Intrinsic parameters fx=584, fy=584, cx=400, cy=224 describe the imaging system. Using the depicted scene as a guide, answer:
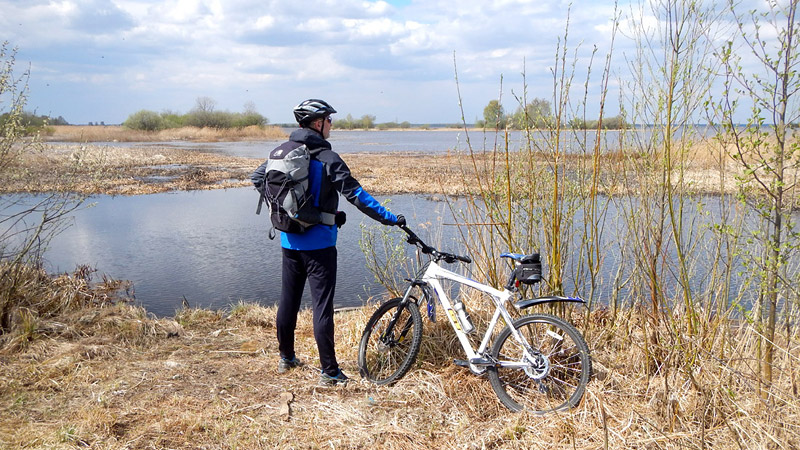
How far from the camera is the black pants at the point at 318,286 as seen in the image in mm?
4223

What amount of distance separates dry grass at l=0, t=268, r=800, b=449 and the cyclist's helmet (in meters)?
1.91

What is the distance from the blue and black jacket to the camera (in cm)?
403

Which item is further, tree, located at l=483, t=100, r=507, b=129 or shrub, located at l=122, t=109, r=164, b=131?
shrub, located at l=122, t=109, r=164, b=131

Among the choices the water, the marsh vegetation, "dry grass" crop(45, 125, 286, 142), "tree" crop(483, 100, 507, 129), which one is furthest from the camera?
"dry grass" crop(45, 125, 286, 142)

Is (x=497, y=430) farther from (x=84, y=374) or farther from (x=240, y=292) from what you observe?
(x=240, y=292)

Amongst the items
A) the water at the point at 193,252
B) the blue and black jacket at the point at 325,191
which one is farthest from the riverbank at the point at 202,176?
the blue and black jacket at the point at 325,191

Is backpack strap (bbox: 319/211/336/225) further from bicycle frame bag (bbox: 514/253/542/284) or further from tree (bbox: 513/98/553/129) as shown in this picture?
tree (bbox: 513/98/553/129)

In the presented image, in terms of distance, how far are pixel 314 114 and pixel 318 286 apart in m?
1.24

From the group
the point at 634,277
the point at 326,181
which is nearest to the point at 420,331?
the point at 326,181

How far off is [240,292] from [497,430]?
5858mm

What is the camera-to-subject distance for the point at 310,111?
13.8ft

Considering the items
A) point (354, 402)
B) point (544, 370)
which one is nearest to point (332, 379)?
point (354, 402)

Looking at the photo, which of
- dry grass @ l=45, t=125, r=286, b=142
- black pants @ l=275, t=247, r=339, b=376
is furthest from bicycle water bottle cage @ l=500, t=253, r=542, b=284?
dry grass @ l=45, t=125, r=286, b=142

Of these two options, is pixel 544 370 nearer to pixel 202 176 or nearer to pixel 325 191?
pixel 325 191
